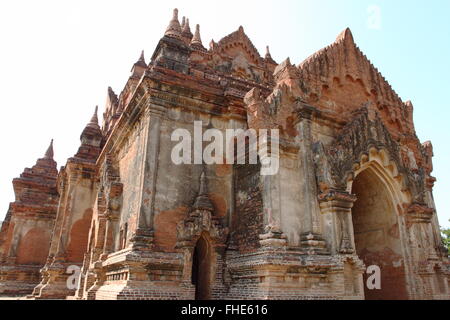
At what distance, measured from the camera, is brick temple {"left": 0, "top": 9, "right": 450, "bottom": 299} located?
32.3 ft

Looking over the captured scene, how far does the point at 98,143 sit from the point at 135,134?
812 cm

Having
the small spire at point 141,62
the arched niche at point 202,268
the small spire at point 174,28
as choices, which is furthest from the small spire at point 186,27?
the arched niche at point 202,268

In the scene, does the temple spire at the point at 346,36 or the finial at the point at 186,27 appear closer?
the temple spire at the point at 346,36

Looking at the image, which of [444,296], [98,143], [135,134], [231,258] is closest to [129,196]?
[135,134]

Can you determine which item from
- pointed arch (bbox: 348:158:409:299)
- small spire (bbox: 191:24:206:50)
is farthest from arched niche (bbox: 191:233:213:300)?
small spire (bbox: 191:24:206:50)

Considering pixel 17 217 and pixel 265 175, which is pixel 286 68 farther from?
pixel 17 217

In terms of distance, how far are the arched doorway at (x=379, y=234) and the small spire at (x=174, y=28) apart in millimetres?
8466

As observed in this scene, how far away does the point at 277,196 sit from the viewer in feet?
33.2

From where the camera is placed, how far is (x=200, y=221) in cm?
1088

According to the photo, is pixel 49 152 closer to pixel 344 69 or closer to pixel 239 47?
pixel 239 47

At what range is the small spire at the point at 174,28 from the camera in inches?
525

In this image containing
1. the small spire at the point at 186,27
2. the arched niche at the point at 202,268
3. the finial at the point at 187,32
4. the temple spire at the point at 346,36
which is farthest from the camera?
the small spire at the point at 186,27

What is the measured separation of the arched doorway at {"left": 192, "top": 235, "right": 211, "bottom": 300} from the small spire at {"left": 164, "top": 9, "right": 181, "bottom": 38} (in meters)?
7.44

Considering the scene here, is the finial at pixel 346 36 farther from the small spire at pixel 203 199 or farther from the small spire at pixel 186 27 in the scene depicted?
the small spire at pixel 186 27
